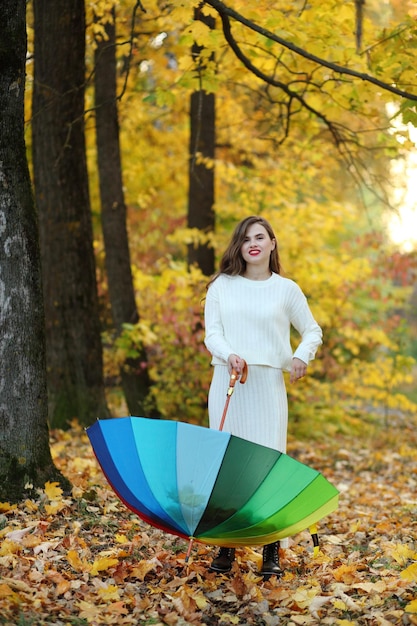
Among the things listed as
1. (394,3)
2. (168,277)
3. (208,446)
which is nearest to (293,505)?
(208,446)

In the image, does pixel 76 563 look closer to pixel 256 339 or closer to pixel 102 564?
pixel 102 564

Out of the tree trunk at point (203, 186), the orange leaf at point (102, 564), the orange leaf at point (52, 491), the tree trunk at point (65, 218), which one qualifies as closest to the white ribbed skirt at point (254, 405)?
the orange leaf at point (102, 564)

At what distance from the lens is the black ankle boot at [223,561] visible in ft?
13.5

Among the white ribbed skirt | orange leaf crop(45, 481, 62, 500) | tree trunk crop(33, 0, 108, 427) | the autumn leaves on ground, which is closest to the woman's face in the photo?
the white ribbed skirt

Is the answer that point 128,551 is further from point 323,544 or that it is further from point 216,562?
point 323,544

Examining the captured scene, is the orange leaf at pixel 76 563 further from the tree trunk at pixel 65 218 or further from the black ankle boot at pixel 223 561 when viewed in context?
the tree trunk at pixel 65 218

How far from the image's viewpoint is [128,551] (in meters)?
4.22

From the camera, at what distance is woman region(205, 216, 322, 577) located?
13.8ft

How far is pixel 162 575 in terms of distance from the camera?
3990mm

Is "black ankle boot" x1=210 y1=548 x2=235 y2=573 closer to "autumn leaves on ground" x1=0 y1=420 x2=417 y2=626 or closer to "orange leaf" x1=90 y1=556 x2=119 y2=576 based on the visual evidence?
"autumn leaves on ground" x1=0 y1=420 x2=417 y2=626

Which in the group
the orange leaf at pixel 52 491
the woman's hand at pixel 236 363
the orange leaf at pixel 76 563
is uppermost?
the woman's hand at pixel 236 363

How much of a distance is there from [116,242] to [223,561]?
6.14 metres

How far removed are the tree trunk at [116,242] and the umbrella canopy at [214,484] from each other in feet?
19.6

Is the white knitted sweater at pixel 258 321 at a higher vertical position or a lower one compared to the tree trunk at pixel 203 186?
lower
